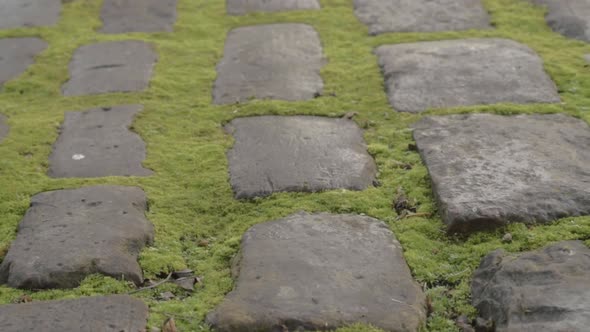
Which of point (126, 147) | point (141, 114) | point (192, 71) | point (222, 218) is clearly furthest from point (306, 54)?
point (222, 218)

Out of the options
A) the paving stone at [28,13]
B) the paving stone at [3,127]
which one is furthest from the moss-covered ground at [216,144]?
the paving stone at [28,13]

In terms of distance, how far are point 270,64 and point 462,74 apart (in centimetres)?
105

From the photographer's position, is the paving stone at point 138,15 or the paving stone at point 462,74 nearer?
the paving stone at point 462,74

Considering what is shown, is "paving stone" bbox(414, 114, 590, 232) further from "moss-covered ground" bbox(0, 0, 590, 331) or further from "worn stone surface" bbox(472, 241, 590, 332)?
"worn stone surface" bbox(472, 241, 590, 332)

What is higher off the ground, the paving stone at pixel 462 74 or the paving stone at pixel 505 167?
the paving stone at pixel 505 167

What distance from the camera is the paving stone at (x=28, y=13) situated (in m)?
5.33

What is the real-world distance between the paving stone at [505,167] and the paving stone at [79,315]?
3.74ft

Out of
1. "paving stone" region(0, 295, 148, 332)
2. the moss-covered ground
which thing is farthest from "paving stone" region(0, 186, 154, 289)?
"paving stone" region(0, 295, 148, 332)

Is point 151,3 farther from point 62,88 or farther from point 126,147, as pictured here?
point 126,147

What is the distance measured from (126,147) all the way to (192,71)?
1002 mm

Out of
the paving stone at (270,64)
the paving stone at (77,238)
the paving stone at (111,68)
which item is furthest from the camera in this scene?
the paving stone at (111,68)

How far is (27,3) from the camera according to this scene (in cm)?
575

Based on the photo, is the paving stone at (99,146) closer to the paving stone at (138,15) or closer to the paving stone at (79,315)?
the paving stone at (79,315)

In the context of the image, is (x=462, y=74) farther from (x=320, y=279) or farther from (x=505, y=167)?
(x=320, y=279)
